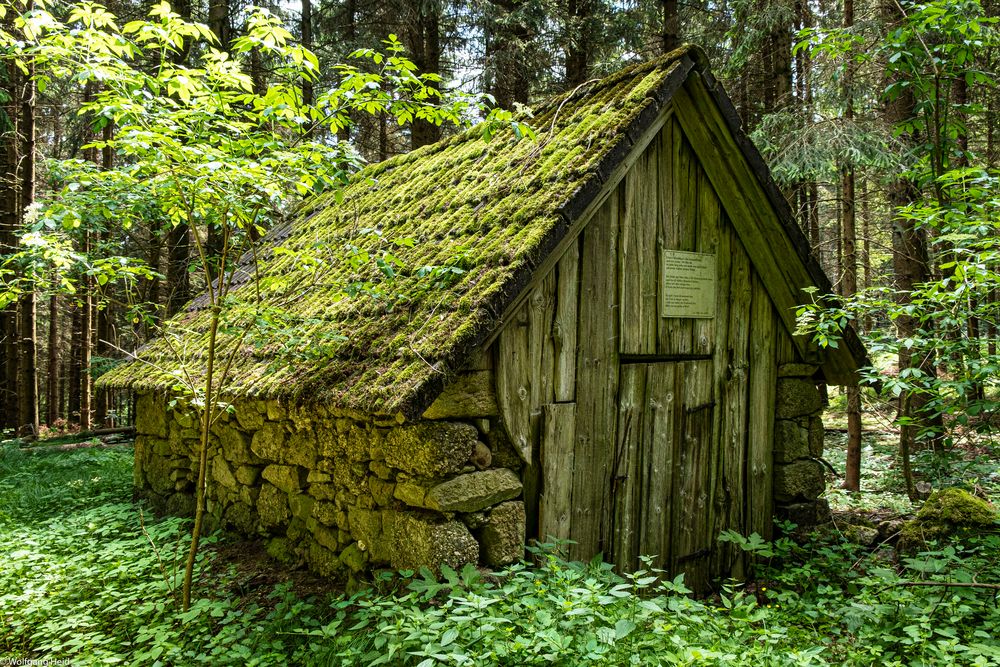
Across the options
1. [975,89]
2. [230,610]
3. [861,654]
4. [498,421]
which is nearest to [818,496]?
[861,654]

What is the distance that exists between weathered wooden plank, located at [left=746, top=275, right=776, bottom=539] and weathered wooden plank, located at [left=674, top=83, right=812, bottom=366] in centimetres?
14

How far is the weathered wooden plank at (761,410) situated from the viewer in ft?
17.7

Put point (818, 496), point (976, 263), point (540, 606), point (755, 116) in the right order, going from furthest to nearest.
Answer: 1. point (755, 116)
2. point (818, 496)
3. point (976, 263)
4. point (540, 606)

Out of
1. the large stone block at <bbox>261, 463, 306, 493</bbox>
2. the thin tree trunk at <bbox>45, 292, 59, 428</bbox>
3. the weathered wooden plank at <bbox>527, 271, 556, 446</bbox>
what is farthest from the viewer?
the thin tree trunk at <bbox>45, 292, 59, 428</bbox>

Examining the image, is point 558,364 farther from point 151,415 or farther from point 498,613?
point 151,415

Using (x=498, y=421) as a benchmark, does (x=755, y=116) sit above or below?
above

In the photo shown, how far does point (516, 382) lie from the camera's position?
400cm

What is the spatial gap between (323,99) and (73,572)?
4377 mm

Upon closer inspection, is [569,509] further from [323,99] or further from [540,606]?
[323,99]

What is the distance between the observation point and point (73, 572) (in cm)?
503

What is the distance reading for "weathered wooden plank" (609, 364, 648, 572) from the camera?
452cm

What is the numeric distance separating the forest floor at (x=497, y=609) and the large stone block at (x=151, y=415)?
3.33ft

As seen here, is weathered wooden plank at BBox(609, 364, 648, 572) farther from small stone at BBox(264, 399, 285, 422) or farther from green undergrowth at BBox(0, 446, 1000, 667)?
small stone at BBox(264, 399, 285, 422)

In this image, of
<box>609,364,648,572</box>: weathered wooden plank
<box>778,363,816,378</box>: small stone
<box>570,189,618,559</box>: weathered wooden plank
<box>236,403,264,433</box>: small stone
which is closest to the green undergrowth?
<box>609,364,648,572</box>: weathered wooden plank
